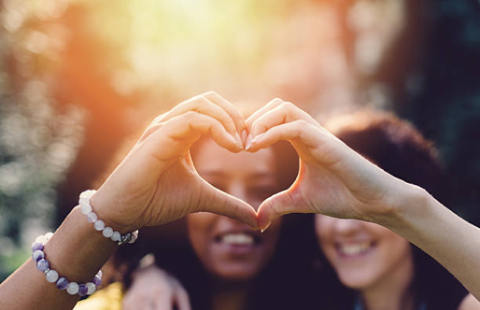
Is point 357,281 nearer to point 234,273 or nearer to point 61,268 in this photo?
point 234,273

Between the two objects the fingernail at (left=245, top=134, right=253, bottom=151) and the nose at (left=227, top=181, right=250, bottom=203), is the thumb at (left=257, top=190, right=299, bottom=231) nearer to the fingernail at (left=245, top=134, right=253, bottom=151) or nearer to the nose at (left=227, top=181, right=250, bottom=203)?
the fingernail at (left=245, top=134, right=253, bottom=151)

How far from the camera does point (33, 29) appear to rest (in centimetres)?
595

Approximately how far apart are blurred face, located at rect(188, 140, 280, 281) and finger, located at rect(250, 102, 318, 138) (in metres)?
0.88

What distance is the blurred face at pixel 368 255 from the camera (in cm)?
245

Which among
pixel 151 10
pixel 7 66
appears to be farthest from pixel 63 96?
pixel 151 10

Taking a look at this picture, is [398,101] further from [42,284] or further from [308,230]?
[42,284]

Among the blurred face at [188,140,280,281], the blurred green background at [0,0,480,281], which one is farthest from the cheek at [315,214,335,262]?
the blurred green background at [0,0,480,281]

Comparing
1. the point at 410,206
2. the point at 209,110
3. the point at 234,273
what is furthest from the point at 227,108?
the point at 234,273

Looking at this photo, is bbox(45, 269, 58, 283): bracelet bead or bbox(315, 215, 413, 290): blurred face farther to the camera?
bbox(315, 215, 413, 290): blurred face

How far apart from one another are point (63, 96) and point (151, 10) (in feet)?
7.88

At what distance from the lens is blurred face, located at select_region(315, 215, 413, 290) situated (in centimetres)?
245

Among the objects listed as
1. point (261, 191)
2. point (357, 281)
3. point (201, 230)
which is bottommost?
point (357, 281)

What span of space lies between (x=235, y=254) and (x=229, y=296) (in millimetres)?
266

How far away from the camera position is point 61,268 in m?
1.61
